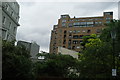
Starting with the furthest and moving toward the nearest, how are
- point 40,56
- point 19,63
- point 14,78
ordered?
point 40,56 → point 14,78 → point 19,63

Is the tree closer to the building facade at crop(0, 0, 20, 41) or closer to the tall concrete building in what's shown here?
the building facade at crop(0, 0, 20, 41)

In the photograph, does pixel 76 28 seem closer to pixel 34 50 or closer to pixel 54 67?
pixel 34 50

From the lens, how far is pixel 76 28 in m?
70.9

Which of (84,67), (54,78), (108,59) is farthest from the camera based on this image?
(54,78)

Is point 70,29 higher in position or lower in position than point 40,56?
higher

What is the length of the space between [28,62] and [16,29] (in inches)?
877

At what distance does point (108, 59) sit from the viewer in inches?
694

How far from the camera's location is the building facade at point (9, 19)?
29748 mm

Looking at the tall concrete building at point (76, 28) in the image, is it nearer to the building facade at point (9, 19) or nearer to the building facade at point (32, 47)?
the building facade at point (9, 19)

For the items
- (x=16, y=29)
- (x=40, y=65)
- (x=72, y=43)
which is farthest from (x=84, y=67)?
(x=72, y=43)

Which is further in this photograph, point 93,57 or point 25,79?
point 93,57

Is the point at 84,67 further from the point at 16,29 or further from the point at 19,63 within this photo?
the point at 16,29

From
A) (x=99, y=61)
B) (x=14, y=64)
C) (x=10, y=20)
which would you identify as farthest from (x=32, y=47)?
(x=10, y=20)

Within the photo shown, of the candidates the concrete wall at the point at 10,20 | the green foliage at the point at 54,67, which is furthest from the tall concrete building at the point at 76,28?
the green foliage at the point at 54,67
